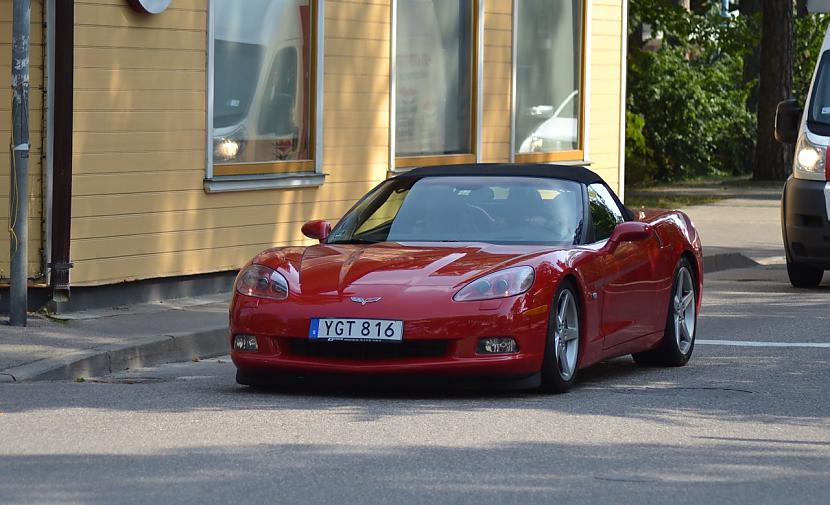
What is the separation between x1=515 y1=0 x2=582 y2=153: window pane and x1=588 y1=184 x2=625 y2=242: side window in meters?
7.59

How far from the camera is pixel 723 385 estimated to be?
945 cm

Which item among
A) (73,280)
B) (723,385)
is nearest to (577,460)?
(723,385)

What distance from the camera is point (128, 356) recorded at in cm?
1069

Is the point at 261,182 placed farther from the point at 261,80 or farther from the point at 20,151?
the point at 20,151

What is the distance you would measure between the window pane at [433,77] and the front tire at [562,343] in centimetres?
731

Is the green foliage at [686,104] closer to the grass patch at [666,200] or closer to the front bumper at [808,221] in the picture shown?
the grass patch at [666,200]

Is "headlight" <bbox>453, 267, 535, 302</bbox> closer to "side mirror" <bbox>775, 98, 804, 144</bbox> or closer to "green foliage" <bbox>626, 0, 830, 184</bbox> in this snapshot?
"side mirror" <bbox>775, 98, 804, 144</bbox>

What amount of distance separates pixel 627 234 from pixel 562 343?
95 centimetres

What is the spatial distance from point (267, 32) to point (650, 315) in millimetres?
5767

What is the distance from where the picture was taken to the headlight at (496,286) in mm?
8680

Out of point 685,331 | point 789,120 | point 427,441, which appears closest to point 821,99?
point 789,120

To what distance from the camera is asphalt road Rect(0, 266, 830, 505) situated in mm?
6363

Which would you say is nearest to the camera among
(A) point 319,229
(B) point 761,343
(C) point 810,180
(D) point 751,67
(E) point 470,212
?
(E) point 470,212

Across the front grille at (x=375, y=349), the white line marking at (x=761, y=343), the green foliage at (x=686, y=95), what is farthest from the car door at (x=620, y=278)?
the green foliage at (x=686, y=95)
